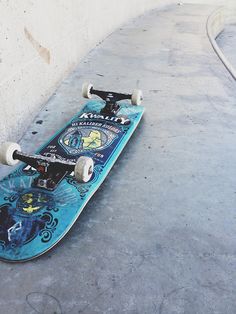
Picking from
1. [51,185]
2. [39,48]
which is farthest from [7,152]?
→ [39,48]

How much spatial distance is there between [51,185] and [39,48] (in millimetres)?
1842

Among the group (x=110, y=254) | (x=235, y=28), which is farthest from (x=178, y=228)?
(x=235, y=28)

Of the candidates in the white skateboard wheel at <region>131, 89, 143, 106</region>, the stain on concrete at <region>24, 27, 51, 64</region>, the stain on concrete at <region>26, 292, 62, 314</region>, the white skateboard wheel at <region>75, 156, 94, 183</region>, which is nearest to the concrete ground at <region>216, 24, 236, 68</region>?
the white skateboard wheel at <region>131, 89, 143, 106</region>

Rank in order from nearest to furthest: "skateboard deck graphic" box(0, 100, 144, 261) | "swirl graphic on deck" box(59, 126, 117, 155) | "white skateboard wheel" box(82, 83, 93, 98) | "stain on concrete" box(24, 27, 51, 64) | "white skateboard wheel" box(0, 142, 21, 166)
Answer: "skateboard deck graphic" box(0, 100, 144, 261), "white skateboard wheel" box(0, 142, 21, 166), "swirl graphic on deck" box(59, 126, 117, 155), "stain on concrete" box(24, 27, 51, 64), "white skateboard wheel" box(82, 83, 93, 98)

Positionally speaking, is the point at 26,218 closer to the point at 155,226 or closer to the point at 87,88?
the point at 155,226

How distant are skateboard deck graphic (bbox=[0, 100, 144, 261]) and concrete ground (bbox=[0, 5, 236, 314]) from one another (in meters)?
0.09

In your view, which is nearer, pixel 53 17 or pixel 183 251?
pixel 183 251

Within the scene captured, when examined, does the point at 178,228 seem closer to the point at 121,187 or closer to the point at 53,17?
the point at 121,187

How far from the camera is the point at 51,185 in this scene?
206cm

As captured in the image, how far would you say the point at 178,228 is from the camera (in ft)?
6.44

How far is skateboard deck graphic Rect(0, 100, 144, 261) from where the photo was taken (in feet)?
5.83

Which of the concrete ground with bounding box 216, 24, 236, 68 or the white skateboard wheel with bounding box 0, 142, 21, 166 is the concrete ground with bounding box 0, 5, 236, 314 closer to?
the white skateboard wheel with bounding box 0, 142, 21, 166

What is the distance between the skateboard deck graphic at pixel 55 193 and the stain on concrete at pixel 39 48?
0.95 meters

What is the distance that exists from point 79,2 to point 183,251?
13.0 ft
